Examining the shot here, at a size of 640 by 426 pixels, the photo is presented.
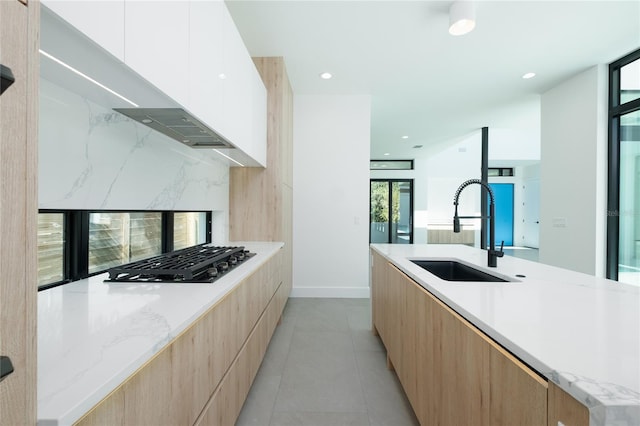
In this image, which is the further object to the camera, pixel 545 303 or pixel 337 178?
pixel 337 178

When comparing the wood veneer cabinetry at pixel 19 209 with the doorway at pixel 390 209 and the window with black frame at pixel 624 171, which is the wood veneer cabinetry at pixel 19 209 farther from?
the doorway at pixel 390 209

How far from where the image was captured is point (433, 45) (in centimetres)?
287

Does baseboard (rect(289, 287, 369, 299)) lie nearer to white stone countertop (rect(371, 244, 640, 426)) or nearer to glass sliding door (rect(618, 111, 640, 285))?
white stone countertop (rect(371, 244, 640, 426))

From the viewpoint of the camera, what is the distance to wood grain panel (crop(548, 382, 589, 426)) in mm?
500

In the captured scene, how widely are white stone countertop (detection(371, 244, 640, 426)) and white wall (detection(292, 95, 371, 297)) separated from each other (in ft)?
8.58

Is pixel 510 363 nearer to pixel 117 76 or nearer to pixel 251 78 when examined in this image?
pixel 117 76

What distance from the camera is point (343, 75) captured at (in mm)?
3492

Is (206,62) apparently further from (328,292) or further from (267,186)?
(328,292)

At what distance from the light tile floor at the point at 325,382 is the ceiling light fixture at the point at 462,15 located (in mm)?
2726

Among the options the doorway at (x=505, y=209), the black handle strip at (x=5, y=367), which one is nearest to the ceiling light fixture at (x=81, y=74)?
the black handle strip at (x=5, y=367)

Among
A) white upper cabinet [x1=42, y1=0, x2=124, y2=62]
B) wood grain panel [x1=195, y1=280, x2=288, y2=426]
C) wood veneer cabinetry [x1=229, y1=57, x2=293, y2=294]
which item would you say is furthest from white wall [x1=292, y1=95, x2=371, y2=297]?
white upper cabinet [x1=42, y1=0, x2=124, y2=62]

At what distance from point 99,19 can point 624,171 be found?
4669mm

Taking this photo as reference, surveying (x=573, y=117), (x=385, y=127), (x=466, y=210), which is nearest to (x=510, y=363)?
(x=573, y=117)

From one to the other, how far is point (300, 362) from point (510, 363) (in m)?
1.79
